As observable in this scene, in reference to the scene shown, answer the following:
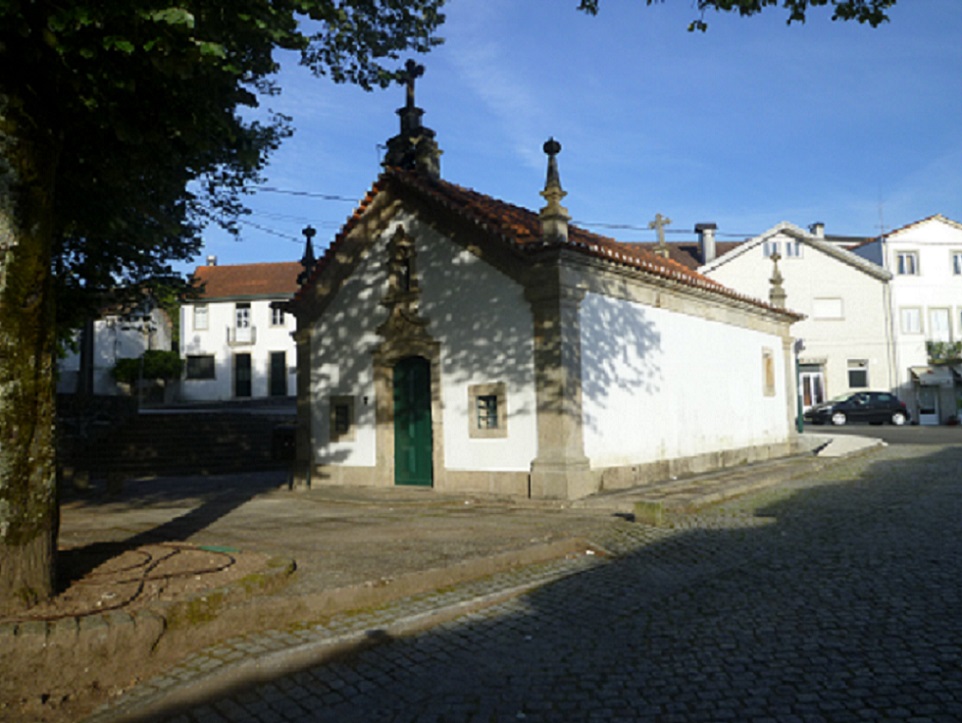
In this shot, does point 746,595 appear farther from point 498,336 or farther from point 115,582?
point 498,336

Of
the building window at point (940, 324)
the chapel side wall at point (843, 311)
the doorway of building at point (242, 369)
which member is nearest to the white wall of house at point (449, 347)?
the doorway of building at point (242, 369)

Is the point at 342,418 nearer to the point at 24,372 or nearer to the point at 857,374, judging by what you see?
the point at 24,372

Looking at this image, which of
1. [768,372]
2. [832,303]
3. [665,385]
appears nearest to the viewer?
[665,385]

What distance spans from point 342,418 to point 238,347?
30.8 metres

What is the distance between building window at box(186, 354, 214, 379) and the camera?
145 ft

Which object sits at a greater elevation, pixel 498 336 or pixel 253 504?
pixel 498 336

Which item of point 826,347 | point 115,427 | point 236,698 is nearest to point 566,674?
point 236,698

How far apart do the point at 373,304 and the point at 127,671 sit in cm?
1088

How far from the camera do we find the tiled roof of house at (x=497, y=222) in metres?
12.6

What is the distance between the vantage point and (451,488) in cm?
1334

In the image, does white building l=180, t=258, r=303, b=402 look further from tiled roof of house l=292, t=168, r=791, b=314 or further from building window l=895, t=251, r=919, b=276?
building window l=895, t=251, r=919, b=276

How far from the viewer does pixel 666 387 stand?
1494 cm

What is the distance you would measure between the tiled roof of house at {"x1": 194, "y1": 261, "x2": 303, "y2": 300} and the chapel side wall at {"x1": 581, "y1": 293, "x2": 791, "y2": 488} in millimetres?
30262

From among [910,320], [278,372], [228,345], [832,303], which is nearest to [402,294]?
[278,372]
